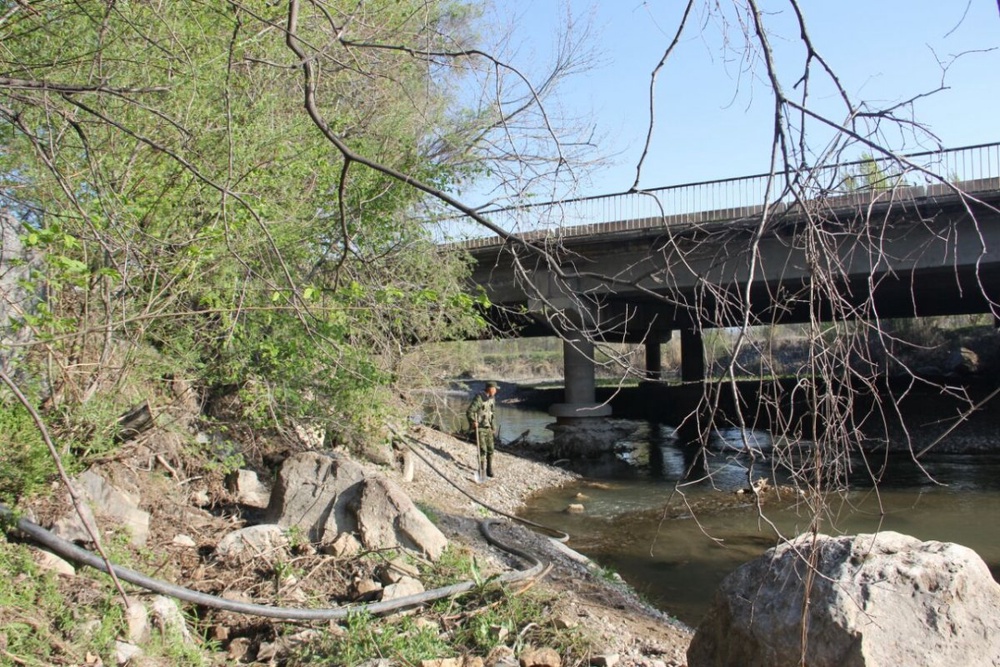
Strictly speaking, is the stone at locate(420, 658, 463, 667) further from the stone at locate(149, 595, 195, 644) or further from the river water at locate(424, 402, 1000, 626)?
the river water at locate(424, 402, 1000, 626)

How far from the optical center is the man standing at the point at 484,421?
17.7 m

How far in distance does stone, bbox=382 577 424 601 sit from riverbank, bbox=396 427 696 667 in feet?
3.21

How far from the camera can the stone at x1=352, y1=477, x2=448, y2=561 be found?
8.06 metres

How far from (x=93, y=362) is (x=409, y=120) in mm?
6529

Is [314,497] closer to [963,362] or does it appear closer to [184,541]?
[184,541]

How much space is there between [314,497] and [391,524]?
0.90 metres

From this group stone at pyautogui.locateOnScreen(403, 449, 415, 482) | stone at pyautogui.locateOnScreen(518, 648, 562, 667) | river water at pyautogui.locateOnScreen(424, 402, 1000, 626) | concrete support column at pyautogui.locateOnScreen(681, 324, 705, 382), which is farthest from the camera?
concrete support column at pyautogui.locateOnScreen(681, 324, 705, 382)

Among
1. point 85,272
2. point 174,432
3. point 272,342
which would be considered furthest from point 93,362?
point 272,342

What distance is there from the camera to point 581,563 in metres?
10.7

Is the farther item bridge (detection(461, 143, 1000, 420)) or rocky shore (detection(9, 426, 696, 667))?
rocky shore (detection(9, 426, 696, 667))

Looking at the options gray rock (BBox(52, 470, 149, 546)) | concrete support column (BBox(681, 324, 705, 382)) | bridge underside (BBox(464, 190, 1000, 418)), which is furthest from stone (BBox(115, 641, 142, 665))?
concrete support column (BBox(681, 324, 705, 382))

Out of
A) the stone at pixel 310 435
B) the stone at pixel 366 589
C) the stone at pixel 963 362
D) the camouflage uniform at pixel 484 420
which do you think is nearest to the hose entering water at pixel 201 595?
the stone at pixel 366 589

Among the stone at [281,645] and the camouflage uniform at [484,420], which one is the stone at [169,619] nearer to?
the stone at [281,645]

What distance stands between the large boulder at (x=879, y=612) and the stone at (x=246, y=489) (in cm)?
553
